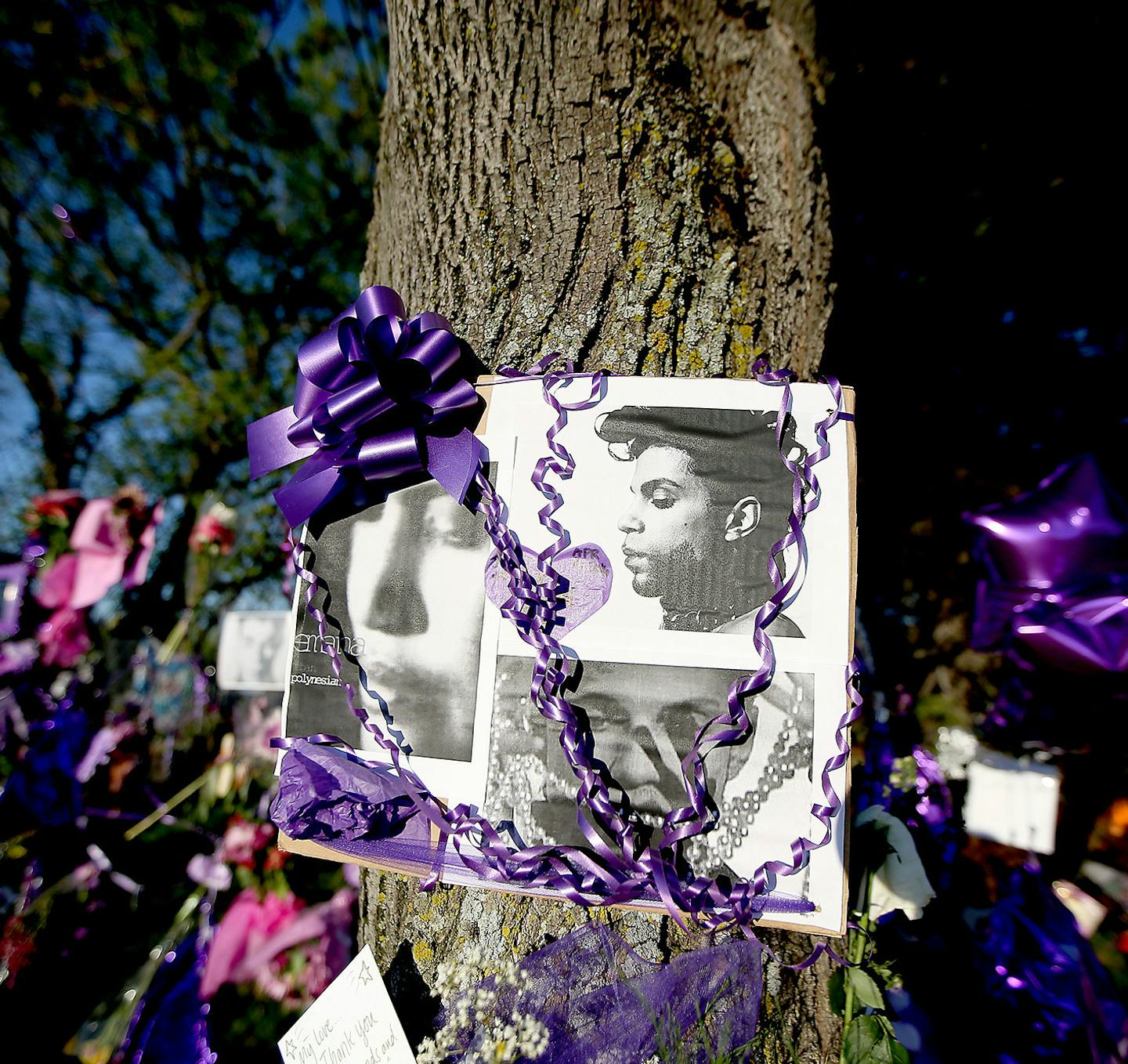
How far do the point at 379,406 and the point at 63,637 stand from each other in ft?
5.88

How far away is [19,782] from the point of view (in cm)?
178

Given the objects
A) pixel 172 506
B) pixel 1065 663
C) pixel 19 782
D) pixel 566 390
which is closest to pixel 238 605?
pixel 172 506

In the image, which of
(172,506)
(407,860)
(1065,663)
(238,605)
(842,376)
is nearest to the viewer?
(407,860)

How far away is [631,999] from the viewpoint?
901 mm

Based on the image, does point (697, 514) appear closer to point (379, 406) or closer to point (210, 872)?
point (379, 406)

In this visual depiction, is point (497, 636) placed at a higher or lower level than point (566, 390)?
lower

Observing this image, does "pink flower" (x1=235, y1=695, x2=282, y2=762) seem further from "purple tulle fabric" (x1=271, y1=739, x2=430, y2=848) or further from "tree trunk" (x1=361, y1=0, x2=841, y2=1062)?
"purple tulle fabric" (x1=271, y1=739, x2=430, y2=848)

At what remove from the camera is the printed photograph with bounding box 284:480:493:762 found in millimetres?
932

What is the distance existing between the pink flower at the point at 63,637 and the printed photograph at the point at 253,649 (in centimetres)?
75

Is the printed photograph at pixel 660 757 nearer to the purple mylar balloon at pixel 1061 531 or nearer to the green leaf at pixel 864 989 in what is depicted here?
the green leaf at pixel 864 989

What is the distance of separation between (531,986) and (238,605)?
129 inches

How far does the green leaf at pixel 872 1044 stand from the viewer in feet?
3.23

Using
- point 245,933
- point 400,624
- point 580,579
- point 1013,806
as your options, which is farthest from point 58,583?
point 1013,806

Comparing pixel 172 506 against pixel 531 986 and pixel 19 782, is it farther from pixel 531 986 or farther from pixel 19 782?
pixel 531 986
